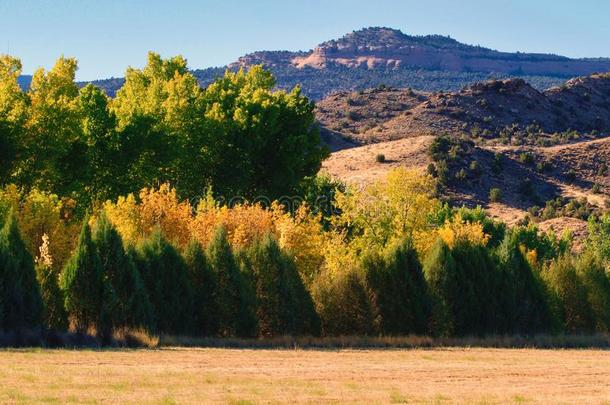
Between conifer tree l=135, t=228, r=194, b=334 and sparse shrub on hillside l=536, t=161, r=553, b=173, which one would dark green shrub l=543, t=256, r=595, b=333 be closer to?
conifer tree l=135, t=228, r=194, b=334

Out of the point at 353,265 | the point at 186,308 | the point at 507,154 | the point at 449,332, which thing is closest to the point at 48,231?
the point at 186,308

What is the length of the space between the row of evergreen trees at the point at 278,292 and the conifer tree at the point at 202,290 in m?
0.04

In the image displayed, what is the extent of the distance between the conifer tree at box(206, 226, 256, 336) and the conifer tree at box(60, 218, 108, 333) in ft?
17.3

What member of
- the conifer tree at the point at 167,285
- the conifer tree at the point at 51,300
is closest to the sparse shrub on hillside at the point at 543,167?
the conifer tree at the point at 167,285

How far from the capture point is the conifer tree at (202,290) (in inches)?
1529

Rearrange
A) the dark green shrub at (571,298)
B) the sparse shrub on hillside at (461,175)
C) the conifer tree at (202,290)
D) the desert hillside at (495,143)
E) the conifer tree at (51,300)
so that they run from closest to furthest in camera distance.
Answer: the conifer tree at (51,300) < the conifer tree at (202,290) < the dark green shrub at (571,298) < the desert hillside at (495,143) < the sparse shrub on hillside at (461,175)

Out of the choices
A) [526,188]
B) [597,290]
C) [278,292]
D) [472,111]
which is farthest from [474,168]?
[278,292]

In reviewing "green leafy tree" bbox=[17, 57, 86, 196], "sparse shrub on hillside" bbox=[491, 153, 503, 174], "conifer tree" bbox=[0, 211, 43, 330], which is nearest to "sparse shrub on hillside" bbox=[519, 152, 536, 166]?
"sparse shrub on hillside" bbox=[491, 153, 503, 174]

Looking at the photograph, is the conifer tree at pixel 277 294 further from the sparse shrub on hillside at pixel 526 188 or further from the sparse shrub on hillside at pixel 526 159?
the sparse shrub on hillside at pixel 526 159

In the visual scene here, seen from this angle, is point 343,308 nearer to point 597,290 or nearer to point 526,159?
point 597,290

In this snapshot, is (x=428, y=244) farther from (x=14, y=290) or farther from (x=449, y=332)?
(x=14, y=290)

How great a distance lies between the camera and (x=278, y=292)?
4025 centimetres

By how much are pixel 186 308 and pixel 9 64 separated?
2209cm

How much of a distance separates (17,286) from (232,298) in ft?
29.2
